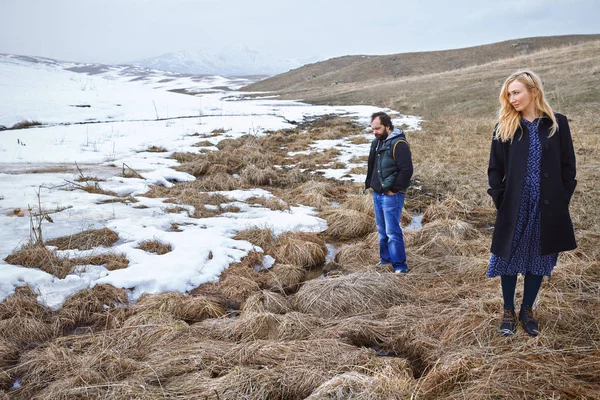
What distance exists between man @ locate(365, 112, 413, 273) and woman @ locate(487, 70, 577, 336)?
1595 mm

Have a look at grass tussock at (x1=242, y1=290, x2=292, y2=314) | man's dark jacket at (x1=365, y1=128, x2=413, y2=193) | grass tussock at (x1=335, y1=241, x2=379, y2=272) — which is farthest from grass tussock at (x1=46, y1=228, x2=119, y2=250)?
man's dark jacket at (x1=365, y1=128, x2=413, y2=193)

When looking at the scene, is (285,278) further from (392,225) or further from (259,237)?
(392,225)

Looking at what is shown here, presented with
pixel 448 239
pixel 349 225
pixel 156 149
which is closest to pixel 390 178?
pixel 448 239

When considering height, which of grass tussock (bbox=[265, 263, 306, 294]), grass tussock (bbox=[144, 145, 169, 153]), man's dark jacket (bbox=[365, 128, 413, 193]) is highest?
man's dark jacket (bbox=[365, 128, 413, 193])

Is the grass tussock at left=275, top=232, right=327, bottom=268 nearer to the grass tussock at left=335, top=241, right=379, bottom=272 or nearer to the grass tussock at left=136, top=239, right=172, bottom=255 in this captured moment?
the grass tussock at left=335, top=241, right=379, bottom=272

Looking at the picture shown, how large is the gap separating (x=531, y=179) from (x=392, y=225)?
2118 mm

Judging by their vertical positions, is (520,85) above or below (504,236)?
above

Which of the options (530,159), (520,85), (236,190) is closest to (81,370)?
(530,159)

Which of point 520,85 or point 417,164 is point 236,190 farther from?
point 520,85

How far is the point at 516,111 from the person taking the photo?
2.75 metres

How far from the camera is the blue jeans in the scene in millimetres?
4648

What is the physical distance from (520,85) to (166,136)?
13.6m

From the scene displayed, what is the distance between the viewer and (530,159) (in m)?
2.71

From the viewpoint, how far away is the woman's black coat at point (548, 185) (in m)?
2.65
